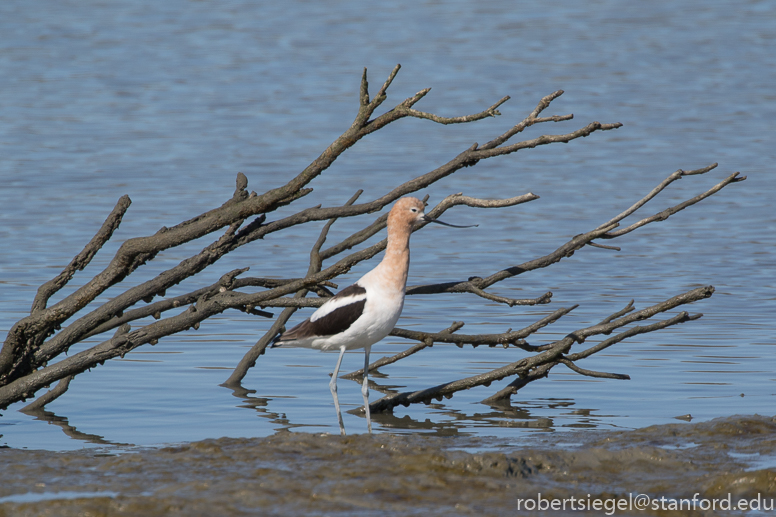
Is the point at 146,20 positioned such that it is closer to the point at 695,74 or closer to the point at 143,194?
the point at 695,74

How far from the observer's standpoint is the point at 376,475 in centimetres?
618

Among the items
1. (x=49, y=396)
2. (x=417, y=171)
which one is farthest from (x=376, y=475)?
(x=417, y=171)

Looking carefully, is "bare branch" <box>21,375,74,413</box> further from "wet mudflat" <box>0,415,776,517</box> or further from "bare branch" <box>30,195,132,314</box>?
"wet mudflat" <box>0,415,776,517</box>

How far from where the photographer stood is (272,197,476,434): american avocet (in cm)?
752

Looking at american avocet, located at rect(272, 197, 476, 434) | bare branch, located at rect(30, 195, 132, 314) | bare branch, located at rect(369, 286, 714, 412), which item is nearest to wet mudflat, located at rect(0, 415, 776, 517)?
american avocet, located at rect(272, 197, 476, 434)

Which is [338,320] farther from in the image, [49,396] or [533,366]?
[49,396]

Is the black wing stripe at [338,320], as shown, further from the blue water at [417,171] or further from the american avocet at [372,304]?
the blue water at [417,171]

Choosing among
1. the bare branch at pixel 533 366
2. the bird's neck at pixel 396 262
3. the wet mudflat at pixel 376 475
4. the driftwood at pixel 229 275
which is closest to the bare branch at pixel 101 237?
the driftwood at pixel 229 275

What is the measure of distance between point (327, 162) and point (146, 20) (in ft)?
113

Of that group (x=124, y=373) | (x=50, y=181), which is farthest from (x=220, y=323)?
(x=50, y=181)

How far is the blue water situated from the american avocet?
0.82 meters

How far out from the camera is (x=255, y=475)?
20.3 ft

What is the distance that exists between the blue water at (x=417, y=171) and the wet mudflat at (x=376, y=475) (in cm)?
110

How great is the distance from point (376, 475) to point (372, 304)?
1.64 meters
